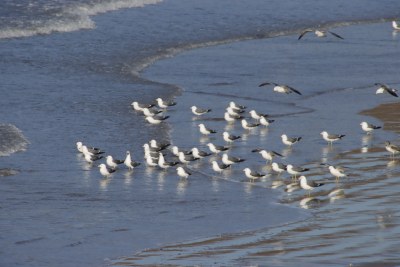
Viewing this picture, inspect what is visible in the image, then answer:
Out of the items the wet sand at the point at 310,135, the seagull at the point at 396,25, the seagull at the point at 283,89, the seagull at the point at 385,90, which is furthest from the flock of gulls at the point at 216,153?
the seagull at the point at 396,25

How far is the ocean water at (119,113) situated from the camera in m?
15.2

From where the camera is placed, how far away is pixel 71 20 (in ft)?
115

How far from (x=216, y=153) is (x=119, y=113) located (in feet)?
11.8

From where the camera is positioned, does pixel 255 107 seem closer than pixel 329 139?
No

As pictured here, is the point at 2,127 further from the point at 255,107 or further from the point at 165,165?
the point at 255,107

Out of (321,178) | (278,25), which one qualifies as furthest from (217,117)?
(278,25)

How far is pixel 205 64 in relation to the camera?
1163 inches

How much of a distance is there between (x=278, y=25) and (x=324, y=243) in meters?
23.2

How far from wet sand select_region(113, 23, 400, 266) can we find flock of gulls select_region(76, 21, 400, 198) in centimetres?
15

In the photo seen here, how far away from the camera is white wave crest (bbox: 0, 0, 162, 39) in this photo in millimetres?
32438

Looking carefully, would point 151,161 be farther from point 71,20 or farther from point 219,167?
point 71,20

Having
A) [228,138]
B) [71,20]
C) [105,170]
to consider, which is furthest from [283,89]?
[71,20]

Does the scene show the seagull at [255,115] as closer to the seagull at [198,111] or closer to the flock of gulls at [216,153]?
the flock of gulls at [216,153]

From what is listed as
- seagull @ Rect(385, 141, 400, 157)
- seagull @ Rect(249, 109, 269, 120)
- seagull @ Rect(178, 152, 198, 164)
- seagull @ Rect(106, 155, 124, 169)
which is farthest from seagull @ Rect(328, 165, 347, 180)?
seagull @ Rect(249, 109, 269, 120)
